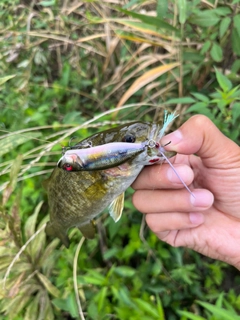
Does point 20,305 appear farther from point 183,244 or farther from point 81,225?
point 183,244

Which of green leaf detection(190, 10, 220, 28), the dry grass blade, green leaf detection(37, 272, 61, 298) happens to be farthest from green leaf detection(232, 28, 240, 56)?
green leaf detection(37, 272, 61, 298)

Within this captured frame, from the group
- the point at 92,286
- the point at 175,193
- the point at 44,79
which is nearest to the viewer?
the point at 175,193

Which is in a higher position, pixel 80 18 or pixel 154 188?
pixel 80 18

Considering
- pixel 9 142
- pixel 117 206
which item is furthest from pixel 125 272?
pixel 9 142

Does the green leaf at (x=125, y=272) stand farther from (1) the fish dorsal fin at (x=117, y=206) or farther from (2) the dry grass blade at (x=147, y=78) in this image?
(2) the dry grass blade at (x=147, y=78)

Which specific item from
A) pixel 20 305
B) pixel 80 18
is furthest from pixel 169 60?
pixel 20 305

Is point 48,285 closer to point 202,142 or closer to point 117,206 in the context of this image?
point 117,206

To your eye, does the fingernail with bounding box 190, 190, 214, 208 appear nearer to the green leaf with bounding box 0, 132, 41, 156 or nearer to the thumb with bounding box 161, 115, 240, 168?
the thumb with bounding box 161, 115, 240, 168
